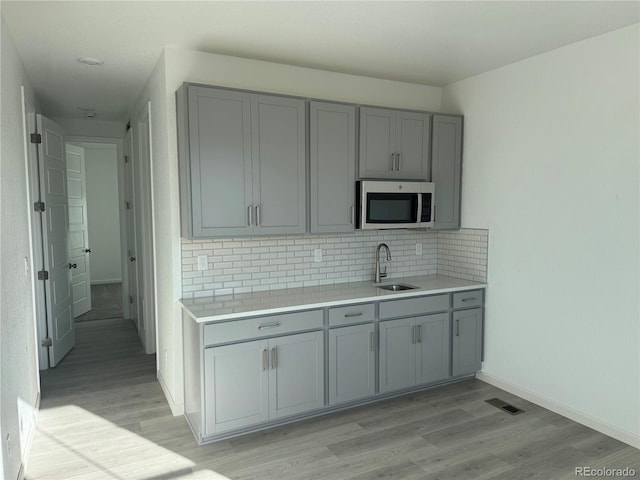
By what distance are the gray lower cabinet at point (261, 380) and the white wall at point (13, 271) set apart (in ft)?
3.38

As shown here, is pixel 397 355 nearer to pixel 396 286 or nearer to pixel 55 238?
pixel 396 286

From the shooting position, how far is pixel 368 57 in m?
3.37

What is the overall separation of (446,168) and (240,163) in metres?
1.90

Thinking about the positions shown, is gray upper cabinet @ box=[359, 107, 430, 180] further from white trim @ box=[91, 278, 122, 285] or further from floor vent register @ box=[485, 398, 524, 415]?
white trim @ box=[91, 278, 122, 285]

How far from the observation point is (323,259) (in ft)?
12.7

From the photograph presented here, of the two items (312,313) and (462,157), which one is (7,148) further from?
(462,157)

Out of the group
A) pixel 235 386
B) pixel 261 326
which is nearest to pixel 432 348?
pixel 261 326

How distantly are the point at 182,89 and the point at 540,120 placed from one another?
263cm

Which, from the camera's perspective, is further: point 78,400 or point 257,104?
point 78,400

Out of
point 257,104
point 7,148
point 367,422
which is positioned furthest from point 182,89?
point 367,422

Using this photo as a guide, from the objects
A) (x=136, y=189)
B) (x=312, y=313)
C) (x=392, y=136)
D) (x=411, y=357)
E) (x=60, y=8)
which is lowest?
(x=411, y=357)

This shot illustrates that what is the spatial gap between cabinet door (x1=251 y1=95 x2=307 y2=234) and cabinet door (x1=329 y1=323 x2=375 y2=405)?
0.87 metres

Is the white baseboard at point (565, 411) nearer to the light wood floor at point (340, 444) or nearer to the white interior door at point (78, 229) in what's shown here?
the light wood floor at point (340, 444)

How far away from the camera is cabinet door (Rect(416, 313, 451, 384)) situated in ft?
11.9
